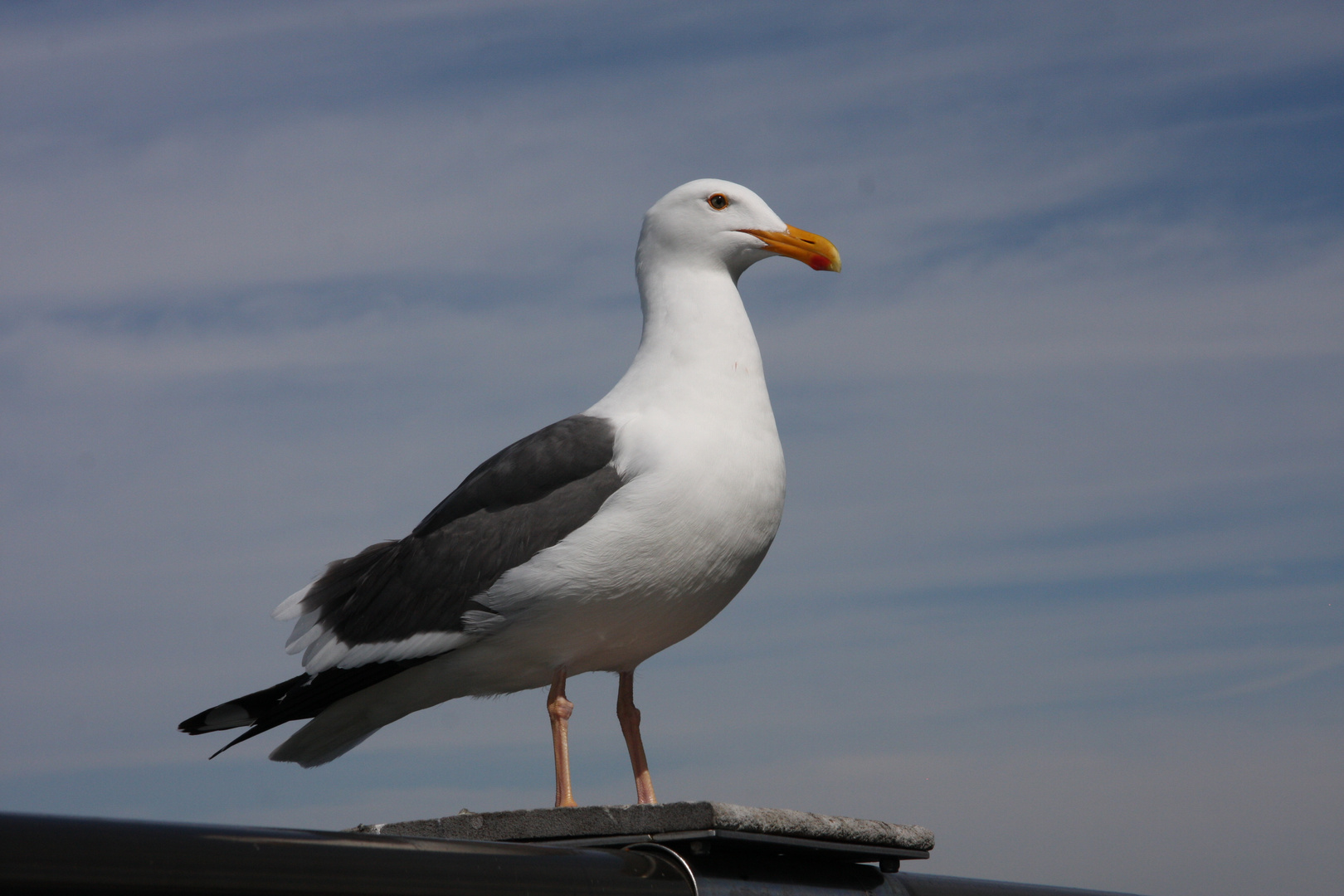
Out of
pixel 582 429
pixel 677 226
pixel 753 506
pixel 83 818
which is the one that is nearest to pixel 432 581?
pixel 582 429

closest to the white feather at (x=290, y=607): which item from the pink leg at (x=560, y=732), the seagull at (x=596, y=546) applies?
the seagull at (x=596, y=546)

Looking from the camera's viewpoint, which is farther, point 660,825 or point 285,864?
point 660,825

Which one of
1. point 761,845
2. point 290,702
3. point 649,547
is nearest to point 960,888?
point 761,845

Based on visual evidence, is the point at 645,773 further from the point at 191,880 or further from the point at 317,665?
the point at 191,880

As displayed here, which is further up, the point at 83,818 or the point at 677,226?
the point at 677,226

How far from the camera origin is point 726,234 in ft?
19.1

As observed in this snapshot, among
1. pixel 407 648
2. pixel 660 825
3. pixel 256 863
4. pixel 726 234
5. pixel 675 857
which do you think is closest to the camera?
pixel 256 863

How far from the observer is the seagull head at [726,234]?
580 centimetres

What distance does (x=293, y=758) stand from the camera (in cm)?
554

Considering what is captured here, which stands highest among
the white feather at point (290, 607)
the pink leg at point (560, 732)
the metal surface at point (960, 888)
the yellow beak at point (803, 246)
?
the yellow beak at point (803, 246)

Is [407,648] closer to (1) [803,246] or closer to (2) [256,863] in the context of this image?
(1) [803,246]

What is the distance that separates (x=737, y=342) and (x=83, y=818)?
12.9 ft

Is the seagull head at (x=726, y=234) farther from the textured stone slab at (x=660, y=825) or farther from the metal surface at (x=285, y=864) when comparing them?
the metal surface at (x=285, y=864)

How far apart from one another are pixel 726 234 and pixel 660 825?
9.79 feet
